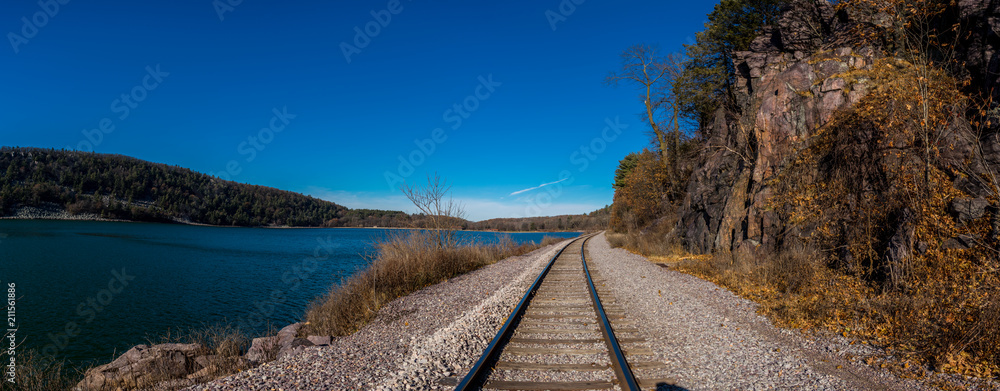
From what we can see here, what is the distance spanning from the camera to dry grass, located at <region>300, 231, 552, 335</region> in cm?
755

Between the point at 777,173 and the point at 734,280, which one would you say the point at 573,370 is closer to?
the point at 734,280

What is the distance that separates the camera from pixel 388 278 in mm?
9906

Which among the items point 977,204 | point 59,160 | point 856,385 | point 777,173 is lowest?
point 856,385

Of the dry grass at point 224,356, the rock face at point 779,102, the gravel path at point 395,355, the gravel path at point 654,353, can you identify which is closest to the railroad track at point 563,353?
the gravel path at point 654,353

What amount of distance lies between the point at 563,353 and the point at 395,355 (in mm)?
2220

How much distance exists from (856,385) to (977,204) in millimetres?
4928

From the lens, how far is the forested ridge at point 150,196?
276ft

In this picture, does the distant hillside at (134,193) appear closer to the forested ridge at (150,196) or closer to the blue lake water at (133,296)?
the forested ridge at (150,196)

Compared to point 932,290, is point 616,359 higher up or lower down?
lower down

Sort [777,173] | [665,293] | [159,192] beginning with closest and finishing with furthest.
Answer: [665,293] → [777,173] → [159,192]

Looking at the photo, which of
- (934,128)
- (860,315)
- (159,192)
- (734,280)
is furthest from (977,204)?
(159,192)

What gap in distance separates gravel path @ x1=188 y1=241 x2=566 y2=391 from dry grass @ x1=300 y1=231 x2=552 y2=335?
23.9 inches

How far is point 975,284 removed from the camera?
5.01 metres

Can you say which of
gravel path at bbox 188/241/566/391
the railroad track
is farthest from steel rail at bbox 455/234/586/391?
gravel path at bbox 188/241/566/391
